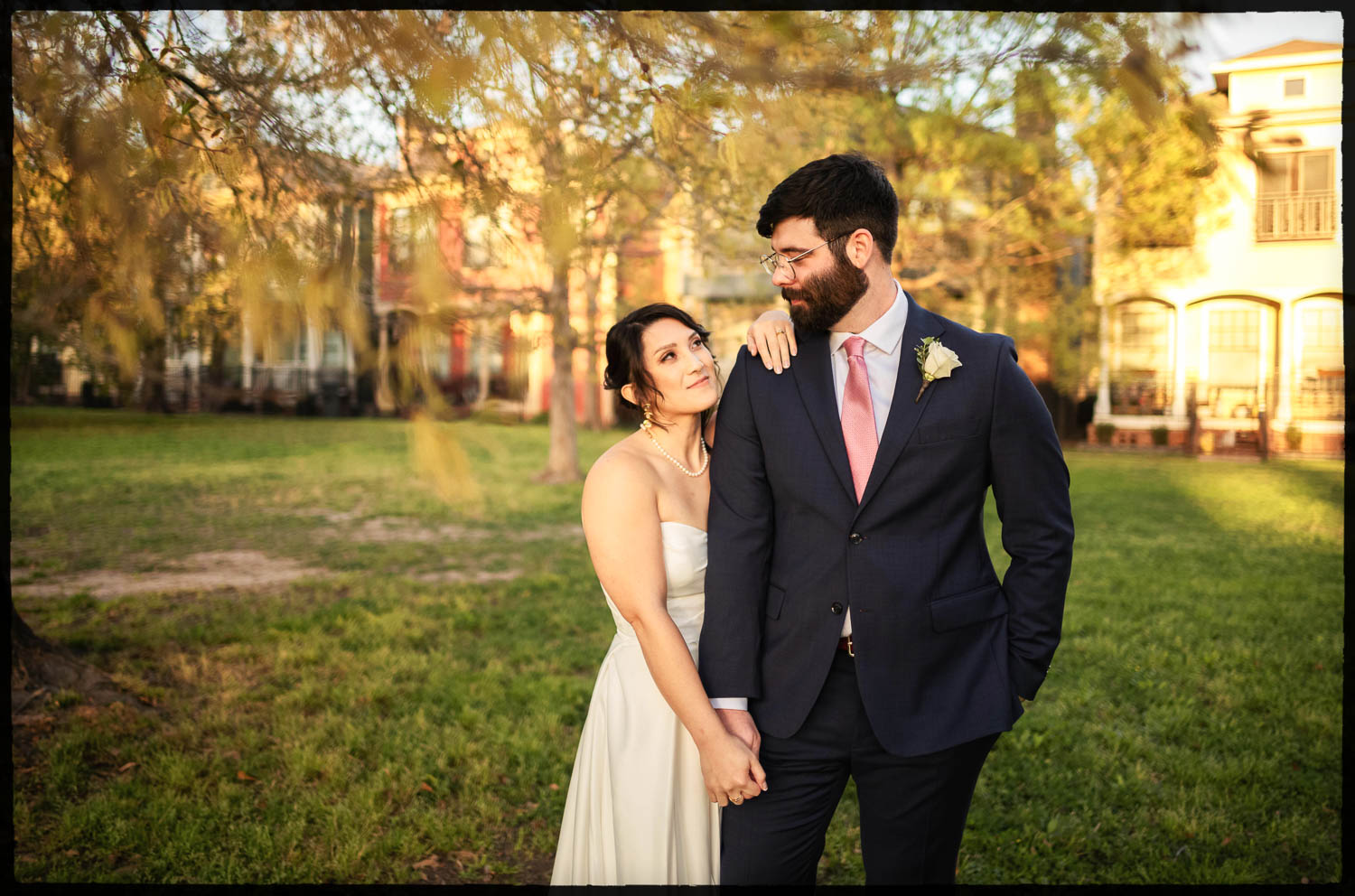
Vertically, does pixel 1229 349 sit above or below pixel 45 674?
above

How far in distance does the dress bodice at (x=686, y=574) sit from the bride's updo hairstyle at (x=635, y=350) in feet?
1.02

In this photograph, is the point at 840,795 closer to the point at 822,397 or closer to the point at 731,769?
the point at 731,769

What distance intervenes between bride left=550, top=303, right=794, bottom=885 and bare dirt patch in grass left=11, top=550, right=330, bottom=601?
19.5 ft

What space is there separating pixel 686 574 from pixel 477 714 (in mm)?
2777

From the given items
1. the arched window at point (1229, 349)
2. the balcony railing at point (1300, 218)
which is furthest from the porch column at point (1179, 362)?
the balcony railing at point (1300, 218)

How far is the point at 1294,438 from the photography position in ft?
55.4

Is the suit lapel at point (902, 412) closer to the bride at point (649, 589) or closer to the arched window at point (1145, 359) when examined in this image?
the bride at point (649, 589)

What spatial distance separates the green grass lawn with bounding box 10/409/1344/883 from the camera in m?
3.44

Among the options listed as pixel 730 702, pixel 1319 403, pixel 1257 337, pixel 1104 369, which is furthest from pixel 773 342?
pixel 1257 337

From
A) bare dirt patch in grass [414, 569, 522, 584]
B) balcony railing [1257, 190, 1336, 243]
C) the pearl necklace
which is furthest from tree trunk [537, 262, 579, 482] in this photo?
balcony railing [1257, 190, 1336, 243]

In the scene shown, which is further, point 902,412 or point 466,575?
point 466,575

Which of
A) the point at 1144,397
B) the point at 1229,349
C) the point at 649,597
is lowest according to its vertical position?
the point at 649,597

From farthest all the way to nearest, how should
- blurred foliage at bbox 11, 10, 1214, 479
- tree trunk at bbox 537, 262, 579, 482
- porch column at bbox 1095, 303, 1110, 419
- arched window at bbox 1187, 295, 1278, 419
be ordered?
arched window at bbox 1187, 295, 1278, 419, porch column at bbox 1095, 303, 1110, 419, tree trunk at bbox 537, 262, 579, 482, blurred foliage at bbox 11, 10, 1214, 479

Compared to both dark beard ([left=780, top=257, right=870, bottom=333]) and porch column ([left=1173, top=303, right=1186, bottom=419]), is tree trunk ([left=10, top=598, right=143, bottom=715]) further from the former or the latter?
porch column ([left=1173, top=303, right=1186, bottom=419])
